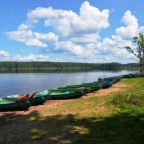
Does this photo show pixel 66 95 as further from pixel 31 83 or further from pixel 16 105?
pixel 31 83

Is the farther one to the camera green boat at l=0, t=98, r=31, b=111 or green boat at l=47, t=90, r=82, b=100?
green boat at l=47, t=90, r=82, b=100

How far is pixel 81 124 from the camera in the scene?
48.1ft

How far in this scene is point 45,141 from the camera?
12.1m

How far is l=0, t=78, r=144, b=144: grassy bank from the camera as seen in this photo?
12.3 meters

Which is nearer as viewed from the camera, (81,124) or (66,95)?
(81,124)

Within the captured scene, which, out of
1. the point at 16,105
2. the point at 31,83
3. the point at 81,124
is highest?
the point at 16,105

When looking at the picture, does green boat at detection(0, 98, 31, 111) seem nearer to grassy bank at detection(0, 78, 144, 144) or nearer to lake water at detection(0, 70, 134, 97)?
grassy bank at detection(0, 78, 144, 144)

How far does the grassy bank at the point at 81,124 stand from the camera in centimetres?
1233

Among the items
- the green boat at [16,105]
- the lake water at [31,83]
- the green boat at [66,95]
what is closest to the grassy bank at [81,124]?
the green boat at [16,105]

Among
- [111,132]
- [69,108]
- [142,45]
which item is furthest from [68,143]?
[142,45]

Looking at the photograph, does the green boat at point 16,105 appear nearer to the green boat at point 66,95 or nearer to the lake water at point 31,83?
the green boat at point 66,95

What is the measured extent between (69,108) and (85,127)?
17.4ft

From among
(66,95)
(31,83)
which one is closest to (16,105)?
(66,95)

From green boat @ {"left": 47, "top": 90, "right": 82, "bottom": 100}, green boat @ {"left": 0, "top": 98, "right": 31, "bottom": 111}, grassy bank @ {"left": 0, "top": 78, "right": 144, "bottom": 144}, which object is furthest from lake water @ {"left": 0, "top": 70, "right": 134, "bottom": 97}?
grassy bank @ {"left": 0, "top": 78, "right": 144, "bottom": 144}
